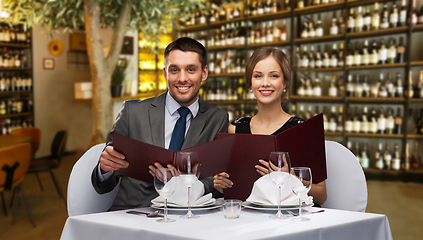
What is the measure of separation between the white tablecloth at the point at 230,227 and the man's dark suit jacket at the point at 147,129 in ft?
1.02

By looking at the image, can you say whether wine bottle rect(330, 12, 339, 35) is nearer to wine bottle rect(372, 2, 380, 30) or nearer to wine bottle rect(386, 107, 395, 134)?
wine bottle rect(372, 2, 380, 30)

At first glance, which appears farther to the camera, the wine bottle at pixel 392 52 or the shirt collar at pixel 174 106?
the wine bottle at pixel 392 52

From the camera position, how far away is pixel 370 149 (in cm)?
491

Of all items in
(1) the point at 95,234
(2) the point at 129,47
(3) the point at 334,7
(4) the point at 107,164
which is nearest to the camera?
(1) the point at 95,234

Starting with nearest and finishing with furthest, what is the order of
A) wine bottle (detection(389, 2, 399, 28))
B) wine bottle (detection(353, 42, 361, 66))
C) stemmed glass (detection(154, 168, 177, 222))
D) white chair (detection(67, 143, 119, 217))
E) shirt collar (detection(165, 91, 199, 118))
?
stemmed glass (detection(154, 168, 177, 222))
white chair (detection(67, 143, 119, 217))
shirt collar (detection(165, 91, 199, 118))
wine bottle (detection(389, 2, 399, 28))
wine bottle (detection(353, 42, 361, 66))

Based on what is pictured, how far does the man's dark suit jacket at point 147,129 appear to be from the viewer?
146cm

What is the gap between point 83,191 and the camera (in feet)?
4.80

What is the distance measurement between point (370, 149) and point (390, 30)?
1.60 meters

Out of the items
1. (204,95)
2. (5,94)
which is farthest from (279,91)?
(5,94)

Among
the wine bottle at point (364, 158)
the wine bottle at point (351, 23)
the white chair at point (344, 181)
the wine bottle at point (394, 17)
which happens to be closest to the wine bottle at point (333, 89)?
the wine bottle at point (351, 23)

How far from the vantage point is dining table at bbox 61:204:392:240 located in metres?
0.91

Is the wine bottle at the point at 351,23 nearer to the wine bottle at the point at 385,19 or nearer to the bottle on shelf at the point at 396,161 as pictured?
the wine bottle at the point at 385,19

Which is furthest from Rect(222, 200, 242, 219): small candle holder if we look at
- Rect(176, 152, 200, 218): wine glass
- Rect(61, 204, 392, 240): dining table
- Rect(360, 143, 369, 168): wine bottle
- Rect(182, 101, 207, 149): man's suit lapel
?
Rect(360, 143, 369, 168): wine bottle

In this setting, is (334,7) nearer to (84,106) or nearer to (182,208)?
(182,208)
